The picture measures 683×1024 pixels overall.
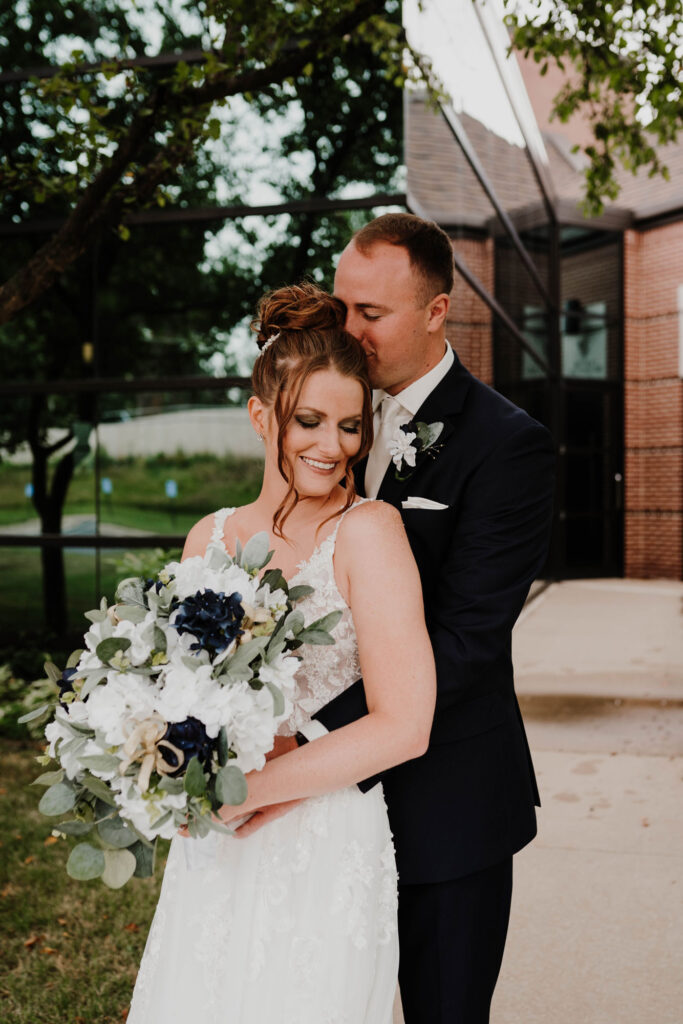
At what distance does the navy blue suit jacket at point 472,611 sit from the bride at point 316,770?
0.14 m

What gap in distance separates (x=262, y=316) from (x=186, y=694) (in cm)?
84

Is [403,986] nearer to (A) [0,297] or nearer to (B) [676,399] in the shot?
(A) [0,297]

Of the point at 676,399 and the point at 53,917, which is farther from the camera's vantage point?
the point at 676,399

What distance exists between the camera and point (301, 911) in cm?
189

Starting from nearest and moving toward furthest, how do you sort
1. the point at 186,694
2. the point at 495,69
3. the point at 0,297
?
the point at 186,694, the point at 0,297, the point at 495,69

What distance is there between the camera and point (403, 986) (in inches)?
85.0

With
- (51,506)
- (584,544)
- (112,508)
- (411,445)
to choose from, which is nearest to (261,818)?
(411,445)

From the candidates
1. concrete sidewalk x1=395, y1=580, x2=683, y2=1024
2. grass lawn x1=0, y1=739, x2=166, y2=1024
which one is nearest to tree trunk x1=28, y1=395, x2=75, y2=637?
grass lawn x1=0, y1=739, x2=166, y2=1024

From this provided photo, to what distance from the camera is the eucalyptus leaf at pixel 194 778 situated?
1.48m

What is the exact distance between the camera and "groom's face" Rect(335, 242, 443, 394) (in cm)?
220

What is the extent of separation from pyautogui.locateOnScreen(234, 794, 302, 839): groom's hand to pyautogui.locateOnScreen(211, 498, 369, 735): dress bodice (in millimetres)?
147

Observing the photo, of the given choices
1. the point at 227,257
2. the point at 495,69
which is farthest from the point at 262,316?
the point at 495,69

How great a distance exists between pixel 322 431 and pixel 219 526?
1.17 feet

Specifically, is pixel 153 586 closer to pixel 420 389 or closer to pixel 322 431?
pixel 322 431
